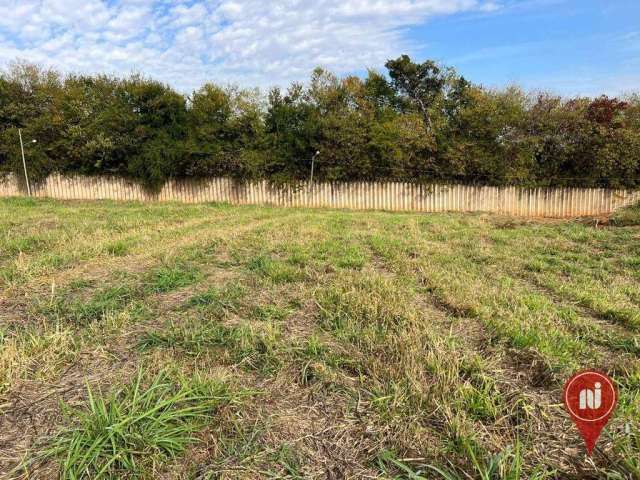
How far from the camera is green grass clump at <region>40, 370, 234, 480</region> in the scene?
4.87 ft

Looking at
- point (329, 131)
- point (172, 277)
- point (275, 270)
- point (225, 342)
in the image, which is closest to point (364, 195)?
point (329, 131)

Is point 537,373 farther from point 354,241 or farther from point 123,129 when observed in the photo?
point 123,129

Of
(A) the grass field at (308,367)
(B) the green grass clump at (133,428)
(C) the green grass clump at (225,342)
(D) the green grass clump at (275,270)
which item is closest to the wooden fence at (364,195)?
(A) the grass field at (308,367)

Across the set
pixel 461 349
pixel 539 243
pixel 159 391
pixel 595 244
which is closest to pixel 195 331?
pixel 159 391

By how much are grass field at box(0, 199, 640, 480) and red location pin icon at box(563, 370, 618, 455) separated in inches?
12.8

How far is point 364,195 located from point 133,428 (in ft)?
47.6

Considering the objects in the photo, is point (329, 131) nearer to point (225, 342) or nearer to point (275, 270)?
point (275, 270)

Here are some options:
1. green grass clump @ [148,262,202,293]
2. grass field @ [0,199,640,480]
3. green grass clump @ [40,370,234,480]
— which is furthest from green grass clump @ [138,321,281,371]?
green grass clump @ [148,262,202,293]

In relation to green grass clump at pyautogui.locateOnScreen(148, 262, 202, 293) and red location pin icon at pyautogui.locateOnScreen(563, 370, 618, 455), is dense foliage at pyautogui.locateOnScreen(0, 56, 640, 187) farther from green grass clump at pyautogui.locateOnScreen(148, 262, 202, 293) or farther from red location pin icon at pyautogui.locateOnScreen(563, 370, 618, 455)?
red location pin icon at pyautogui.locateOnScreen(563, 370, 618, 455)

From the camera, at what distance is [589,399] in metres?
1.23

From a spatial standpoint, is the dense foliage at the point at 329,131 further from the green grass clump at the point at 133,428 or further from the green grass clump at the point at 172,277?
the green grass clump at the point at 133,428

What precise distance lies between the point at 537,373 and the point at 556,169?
14.9 m

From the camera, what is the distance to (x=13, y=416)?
183cm

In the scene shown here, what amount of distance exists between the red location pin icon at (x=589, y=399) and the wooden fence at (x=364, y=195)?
1452 cm
